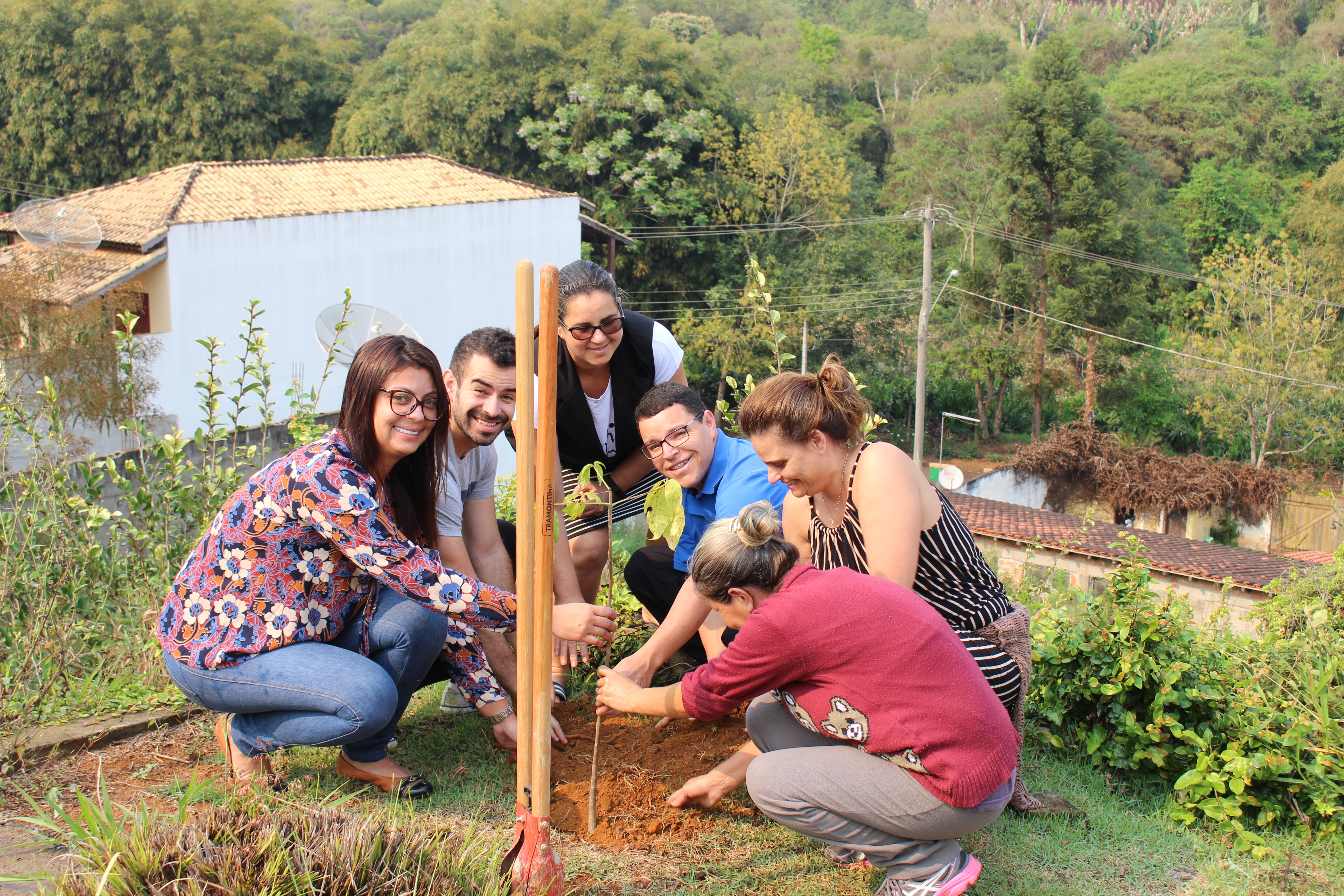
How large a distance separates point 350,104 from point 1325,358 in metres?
31.7

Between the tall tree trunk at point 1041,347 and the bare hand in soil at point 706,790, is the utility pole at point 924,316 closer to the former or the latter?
the tall tree trunk at point 1041,347

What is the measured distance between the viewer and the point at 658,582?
11.9ft

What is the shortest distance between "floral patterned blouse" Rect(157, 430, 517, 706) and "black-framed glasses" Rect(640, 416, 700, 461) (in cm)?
69

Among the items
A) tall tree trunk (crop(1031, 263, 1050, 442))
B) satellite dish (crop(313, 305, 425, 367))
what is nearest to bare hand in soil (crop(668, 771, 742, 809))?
satellite dish (crop(313, 305, 425, 367))

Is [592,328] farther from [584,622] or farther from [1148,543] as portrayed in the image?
[1148,543]

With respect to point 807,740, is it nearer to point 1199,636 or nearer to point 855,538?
point 855,538

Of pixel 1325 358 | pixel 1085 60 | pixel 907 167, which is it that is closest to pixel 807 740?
pixel 1325 358

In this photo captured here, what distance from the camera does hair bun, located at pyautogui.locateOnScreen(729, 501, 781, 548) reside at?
228 cm

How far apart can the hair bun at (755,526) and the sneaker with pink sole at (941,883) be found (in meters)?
0.89

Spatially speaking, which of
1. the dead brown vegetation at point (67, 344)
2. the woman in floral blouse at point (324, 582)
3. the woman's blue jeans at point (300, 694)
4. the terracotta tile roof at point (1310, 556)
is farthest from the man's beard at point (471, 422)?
the terracotta tile roof at point (1310, 556)

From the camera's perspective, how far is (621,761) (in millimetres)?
3137

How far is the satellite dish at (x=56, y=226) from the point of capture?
1556cm

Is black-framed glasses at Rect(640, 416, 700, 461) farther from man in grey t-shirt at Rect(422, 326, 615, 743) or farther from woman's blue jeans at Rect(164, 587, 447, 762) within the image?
woman's blue jeans at Rect(164, 587, 447, 762)

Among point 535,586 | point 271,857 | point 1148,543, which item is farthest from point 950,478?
point 271,857
